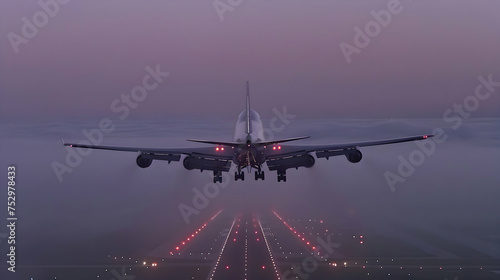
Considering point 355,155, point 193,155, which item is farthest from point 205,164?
point 355,155

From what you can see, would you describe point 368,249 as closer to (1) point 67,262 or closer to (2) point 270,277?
(2) point 270,277

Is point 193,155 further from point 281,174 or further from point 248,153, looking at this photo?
point 281,174

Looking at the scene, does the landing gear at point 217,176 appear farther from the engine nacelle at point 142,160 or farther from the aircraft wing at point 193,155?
the engine nacelle at point 142,160

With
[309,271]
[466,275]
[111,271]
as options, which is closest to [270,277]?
[309,271]

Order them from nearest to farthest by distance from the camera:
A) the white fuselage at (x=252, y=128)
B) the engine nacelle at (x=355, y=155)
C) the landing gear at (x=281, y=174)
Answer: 1. the white fuselage at (x=252, y=128)
2. the engine nacelle at (x=355, y=155)
3. the landing gear at (x=281, y=174)

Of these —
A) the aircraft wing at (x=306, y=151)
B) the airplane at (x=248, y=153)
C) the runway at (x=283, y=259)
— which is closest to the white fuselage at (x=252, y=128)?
the airplane at (x=248, y=153)
